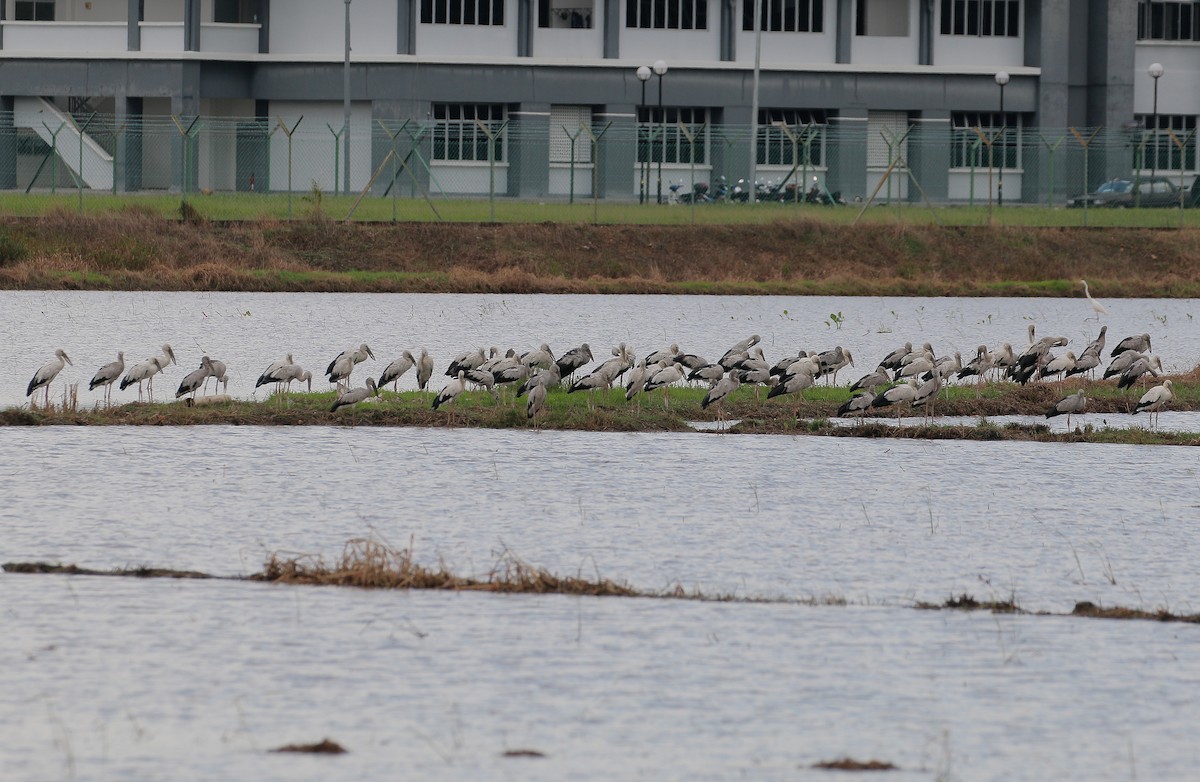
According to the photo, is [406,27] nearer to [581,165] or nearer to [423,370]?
[581,165]

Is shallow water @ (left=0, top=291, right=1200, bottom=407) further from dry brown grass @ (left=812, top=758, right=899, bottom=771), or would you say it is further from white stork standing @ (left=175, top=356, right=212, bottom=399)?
dry brown grass @ (left=812, top=758, right=899, bottom=771)

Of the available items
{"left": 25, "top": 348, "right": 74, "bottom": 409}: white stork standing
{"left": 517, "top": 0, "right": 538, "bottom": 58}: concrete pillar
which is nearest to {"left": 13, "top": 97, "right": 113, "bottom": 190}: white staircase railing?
{"left": 517, "top": 0, "right": 538, "bottom": 58}: concrete pillar

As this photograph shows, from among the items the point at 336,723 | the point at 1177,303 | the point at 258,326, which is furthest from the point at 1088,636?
the point at 1177,303

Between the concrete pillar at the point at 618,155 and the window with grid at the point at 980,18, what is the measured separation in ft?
42.5

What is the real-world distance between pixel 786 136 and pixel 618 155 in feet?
21.3

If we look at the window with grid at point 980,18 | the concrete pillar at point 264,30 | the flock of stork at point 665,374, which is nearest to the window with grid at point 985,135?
the window with grid at point 980,18

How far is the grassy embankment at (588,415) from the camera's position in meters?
20.5

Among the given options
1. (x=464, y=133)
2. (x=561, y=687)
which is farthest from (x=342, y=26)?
(x=561, y=687)

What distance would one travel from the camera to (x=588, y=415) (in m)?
21.2

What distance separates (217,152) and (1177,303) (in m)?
30.4

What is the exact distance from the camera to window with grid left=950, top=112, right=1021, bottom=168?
63.4 metres

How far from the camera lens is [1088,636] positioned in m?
11.6

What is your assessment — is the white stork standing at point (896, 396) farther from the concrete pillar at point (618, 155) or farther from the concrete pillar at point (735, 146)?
the concrete pillar at point (735, 146)

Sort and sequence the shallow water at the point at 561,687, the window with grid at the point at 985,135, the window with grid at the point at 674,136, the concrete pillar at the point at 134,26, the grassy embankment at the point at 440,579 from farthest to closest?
the concrete pillar at the point at 134,26 < the window with grid at the point at 985,135 < the window with grid at the point at 674,136 < the grassy embankment at the point at 440,579 < the shallow water at the point at 561,687
